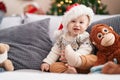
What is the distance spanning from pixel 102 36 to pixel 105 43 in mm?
41

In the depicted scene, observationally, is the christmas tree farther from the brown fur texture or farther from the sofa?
the brown fur texture

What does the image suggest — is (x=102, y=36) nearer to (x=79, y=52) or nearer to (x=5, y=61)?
(x=79, y=52)

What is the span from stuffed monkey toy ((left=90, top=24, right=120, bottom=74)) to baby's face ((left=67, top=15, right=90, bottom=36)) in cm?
12

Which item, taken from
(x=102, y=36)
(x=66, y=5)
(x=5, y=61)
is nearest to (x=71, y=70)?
(x=102, y=36)

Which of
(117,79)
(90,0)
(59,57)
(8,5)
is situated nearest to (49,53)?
(59,57)

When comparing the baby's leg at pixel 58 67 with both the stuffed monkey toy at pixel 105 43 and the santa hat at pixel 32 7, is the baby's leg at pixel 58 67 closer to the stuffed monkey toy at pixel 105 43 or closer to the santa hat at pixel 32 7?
the stuffed monkey toy at pixel 105 43

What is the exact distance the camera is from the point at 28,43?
1.60m

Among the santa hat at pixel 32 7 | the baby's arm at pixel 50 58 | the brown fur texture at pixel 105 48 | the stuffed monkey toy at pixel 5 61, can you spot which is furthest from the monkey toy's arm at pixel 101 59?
the santa hat at pixel 32 7

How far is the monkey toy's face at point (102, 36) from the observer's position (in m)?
1.25

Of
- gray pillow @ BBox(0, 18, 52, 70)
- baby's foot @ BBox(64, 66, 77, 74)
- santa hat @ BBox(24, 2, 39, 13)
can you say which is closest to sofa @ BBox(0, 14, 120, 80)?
gray pillow @ BBox(0, 18, 52, 70)

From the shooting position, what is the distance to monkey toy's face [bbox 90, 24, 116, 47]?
1.25 m

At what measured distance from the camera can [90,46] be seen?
1.37 metres

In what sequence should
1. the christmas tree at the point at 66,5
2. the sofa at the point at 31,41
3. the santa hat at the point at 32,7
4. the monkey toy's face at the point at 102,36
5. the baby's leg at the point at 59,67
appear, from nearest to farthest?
the monkey toy's face at the point at 102,36, the baby's leg at the point at 59,67, the sofa at the point at 31,41, the christmas tree at the point at 66,5, the santa hat at the point at 32,7

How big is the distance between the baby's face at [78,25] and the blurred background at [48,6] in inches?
30.6
